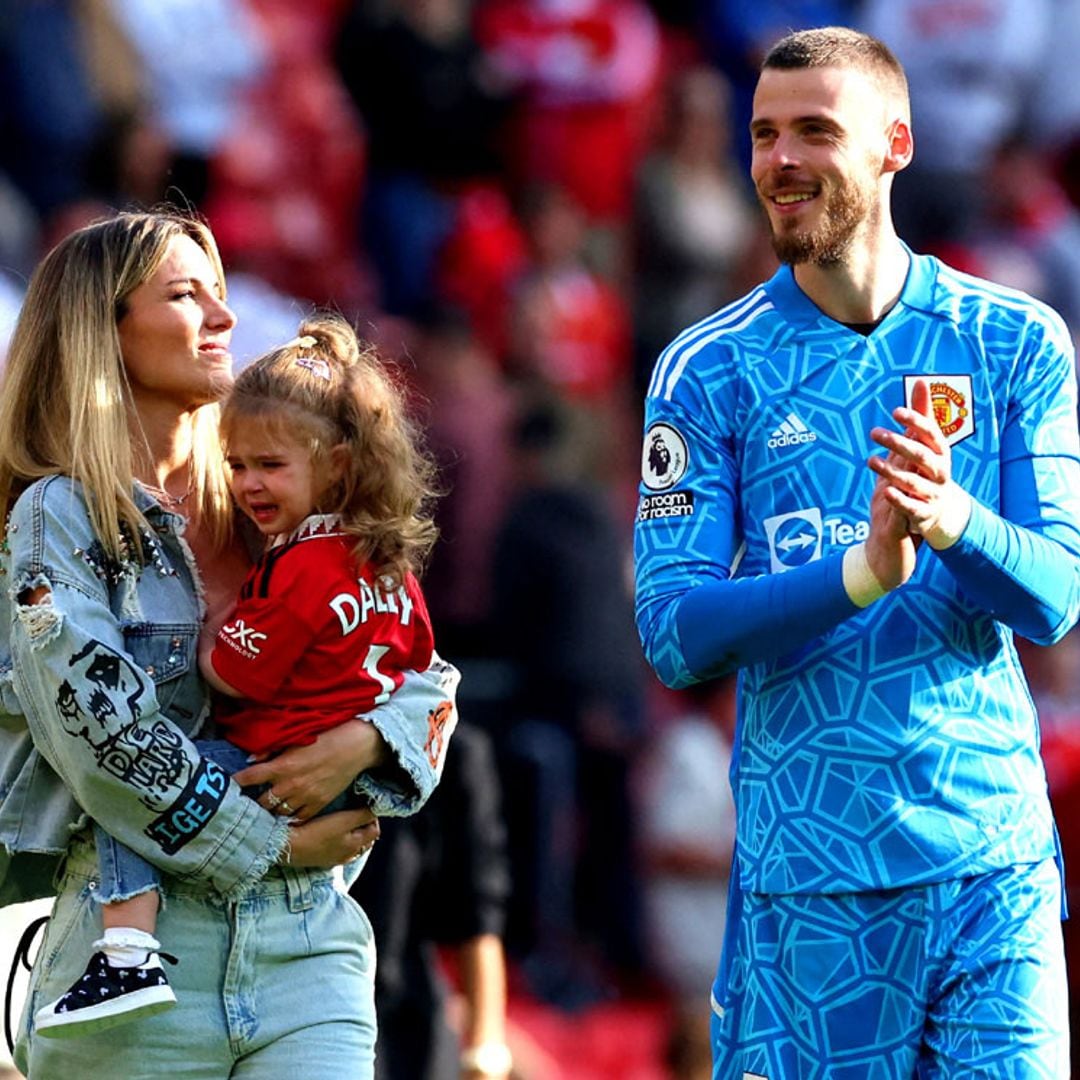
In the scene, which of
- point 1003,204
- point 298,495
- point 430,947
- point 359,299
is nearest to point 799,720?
point 298,495

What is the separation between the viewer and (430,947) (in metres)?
5.74

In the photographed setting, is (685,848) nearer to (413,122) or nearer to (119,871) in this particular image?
(413,122)

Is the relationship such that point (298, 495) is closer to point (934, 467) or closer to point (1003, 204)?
point (934, 467)

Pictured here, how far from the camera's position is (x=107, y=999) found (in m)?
3.57

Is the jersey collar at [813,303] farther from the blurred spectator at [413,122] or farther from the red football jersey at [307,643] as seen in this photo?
the blurred spectator at [413,122]

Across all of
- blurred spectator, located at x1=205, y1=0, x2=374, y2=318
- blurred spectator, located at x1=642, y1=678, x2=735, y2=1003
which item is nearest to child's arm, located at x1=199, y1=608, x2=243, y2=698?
blurred spectator, located at x1=642, y1=678, x2=735, y2=1003

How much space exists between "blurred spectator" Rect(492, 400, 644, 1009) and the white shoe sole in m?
5.26

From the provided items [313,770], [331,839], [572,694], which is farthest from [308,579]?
[572,694]

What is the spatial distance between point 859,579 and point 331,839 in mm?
975

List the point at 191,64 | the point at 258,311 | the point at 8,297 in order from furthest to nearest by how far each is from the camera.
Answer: the point at 191,64
the point at 258,311
the point at 8,297

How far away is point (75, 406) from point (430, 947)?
2.31m

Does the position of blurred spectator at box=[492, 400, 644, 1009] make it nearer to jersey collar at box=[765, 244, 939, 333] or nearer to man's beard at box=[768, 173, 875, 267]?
jersey collar at box=[765, 244, 939, 333]

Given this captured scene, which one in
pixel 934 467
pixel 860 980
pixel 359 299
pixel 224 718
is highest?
pixel 359 299

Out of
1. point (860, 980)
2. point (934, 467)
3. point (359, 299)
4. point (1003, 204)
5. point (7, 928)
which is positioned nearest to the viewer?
point (934, 467)
